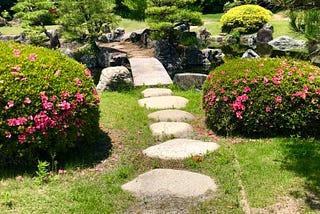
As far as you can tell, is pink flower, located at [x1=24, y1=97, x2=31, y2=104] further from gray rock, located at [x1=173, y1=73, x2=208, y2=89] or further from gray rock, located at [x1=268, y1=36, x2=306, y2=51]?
gray rock, located at [x1=268, y1=36, x2=306, y2=51]

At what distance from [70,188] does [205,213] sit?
2.38 meters

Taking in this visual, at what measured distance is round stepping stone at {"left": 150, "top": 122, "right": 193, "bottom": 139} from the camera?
29.9 ft

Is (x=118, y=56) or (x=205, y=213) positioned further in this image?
(x=118, y=56)

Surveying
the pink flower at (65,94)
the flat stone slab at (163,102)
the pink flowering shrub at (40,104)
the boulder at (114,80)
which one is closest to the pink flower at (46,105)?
the pink flowering shrub at (40,104)

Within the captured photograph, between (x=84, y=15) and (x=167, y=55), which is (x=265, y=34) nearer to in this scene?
(x=167, y=55)

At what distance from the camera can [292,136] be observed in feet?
28.1

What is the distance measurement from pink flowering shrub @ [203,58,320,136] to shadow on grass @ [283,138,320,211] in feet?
1.59

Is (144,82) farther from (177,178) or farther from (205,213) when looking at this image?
(205,213)

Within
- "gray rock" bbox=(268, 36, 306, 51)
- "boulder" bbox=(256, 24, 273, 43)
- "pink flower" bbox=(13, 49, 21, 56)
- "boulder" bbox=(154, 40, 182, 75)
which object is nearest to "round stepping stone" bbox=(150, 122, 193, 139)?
"pink flower" bbox=(13, 49, 21, 56)

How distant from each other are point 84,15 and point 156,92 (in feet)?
37.0

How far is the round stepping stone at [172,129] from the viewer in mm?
9106

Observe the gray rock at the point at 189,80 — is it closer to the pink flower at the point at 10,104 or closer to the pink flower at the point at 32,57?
the pink flower at the point at 32,57

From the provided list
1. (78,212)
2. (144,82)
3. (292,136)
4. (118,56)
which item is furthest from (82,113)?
(118,56)

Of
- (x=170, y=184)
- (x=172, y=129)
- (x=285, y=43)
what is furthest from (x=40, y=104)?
(x=285, y=43)
